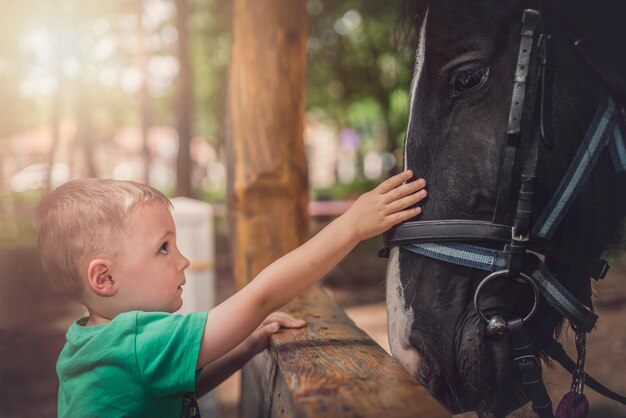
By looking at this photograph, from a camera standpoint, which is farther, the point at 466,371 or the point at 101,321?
the point at 101,321

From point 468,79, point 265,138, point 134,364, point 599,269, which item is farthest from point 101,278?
point 265,138

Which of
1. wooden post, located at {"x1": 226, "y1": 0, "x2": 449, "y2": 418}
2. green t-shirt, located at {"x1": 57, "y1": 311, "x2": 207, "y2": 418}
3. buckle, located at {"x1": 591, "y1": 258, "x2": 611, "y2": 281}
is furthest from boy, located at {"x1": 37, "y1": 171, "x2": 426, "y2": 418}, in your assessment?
wooden post, located at {"x1": 226, "y1": 0, "x2": 449, "y2": 418}

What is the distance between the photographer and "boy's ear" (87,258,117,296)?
1.69m

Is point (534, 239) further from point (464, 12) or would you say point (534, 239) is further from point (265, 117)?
point (265, 117)

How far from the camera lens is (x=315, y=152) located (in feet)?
153

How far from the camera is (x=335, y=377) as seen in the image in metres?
1.44

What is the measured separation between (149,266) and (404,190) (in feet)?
2.45

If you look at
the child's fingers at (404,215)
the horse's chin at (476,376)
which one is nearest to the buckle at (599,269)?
the horse's chin at (476,376)

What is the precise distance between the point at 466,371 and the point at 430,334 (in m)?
0.13

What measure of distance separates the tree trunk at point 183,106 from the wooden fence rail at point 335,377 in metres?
8.28

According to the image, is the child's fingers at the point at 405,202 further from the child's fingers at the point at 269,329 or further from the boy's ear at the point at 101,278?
the boy's ear at the point at 101,278

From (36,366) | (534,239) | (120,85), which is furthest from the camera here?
(120,85)

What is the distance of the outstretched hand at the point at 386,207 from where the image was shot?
168cm

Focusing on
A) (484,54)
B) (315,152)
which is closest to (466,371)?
(484,54)
